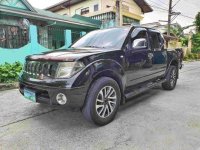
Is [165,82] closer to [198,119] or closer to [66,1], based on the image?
[198,119]

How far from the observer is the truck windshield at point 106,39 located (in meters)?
4.05

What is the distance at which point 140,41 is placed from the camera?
172 inches

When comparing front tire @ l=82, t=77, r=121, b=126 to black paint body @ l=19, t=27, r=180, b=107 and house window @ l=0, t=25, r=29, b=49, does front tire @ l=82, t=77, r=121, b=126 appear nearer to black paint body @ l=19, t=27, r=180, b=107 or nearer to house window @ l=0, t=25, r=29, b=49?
black paint body @ l=19, t=27, r=180, b=107

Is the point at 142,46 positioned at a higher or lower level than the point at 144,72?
higher

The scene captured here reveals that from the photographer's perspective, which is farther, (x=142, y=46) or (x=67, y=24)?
(x=67, y=24)

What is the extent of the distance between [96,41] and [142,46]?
3.23 feet

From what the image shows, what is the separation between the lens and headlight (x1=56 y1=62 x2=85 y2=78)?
3.10 meters

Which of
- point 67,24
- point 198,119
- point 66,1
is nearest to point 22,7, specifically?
point 67,24

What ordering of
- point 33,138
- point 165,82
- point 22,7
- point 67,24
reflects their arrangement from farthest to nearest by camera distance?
point 67,24
point 22,7
point 165,82
point 33,138

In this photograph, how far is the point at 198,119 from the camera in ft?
12.6

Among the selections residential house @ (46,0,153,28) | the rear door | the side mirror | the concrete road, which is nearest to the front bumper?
the concrete road

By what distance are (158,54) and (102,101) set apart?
7.79 feet

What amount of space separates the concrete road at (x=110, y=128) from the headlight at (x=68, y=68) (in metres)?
0.95

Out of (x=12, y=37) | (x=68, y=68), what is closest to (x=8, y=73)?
(x=12, y=37)
